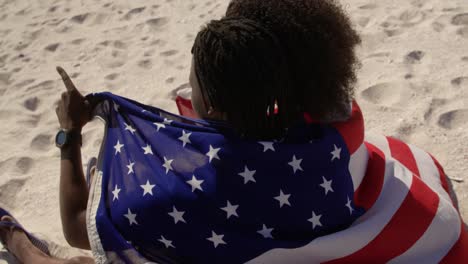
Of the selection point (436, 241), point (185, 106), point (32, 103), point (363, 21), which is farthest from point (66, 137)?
point (363, 21)

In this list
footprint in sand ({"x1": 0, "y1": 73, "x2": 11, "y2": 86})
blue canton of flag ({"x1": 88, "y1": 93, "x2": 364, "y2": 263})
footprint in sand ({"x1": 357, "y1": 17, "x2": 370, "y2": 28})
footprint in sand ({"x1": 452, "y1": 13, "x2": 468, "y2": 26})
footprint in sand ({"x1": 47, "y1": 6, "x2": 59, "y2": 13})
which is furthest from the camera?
footprint in sand ({"x1": 47, "y1": 6, "x2": 59, "y2": 13})

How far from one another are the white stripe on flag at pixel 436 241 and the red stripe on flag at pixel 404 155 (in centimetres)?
28

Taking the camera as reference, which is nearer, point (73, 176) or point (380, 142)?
point (73, 176)

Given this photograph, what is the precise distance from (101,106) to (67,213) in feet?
1.20

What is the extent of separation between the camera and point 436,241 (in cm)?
160

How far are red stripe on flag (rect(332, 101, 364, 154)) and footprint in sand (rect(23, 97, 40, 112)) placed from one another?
2187mm

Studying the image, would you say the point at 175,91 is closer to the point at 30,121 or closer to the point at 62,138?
the point at 30,121

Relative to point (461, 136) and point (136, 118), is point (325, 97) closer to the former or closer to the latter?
point (136, 118)

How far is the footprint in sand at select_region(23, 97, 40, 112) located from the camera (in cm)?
310

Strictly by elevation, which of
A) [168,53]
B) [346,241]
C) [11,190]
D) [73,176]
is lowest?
[11,190]

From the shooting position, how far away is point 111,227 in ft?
4.90

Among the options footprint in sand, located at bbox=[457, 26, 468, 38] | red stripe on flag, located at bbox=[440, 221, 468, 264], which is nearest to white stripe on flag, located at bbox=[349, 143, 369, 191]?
red stripe on flag, located at bbox=[440, 221, 468, 264]

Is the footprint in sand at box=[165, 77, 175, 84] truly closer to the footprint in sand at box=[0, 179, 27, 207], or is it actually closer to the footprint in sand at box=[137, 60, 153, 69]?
the footprint in sand at box=[137, 60, 153, 69]

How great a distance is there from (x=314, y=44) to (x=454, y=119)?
1.40 meters
